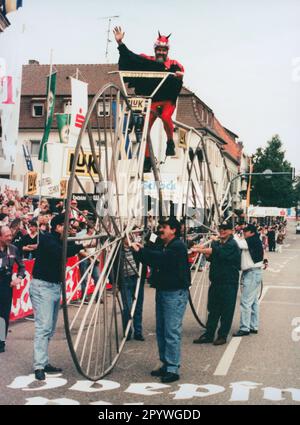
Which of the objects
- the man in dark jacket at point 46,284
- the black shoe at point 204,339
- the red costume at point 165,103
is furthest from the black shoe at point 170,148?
the black shoe at point 204,339

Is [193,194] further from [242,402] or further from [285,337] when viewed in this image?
[242,402]

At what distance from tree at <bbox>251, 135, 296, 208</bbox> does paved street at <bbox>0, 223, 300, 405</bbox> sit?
187 ft

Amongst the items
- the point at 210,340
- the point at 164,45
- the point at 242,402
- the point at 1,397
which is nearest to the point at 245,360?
the point at 210,340

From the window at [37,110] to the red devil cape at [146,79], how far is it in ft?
118

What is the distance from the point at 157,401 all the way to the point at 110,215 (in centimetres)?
187

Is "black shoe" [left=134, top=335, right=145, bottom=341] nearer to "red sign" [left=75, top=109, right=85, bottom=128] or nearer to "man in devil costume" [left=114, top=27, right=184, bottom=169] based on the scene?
"man in devil costume" [left=114, top=27, right=184, bottom=169]

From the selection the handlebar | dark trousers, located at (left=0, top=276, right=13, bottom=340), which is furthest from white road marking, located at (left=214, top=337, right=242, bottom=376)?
the handlebar

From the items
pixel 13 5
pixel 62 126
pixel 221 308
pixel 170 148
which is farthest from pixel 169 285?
pixel 62 126

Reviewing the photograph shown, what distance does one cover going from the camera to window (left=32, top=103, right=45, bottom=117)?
142ft

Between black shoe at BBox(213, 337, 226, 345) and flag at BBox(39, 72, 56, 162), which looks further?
flag at BBox(39, 72, 56, 162)

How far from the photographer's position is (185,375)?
707 cm

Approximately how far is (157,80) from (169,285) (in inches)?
106

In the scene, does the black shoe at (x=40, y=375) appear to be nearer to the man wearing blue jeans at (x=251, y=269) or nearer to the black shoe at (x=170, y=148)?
the black shoe at (x=170, y=148)

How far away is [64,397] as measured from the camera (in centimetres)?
605
